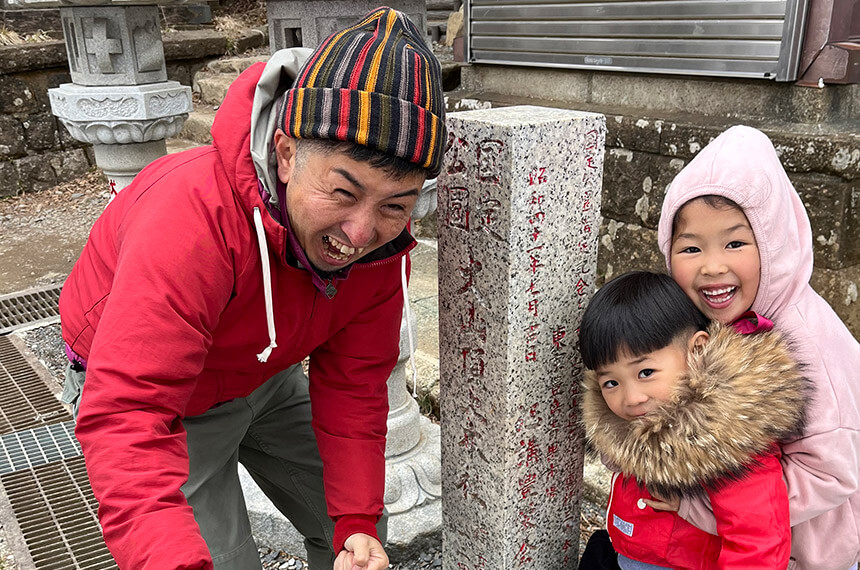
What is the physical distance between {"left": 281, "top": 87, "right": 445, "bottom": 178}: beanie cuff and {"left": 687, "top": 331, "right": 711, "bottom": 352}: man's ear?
0.72 metres

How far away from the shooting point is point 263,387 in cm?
→ 177

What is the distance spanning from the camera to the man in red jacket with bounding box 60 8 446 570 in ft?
3.86

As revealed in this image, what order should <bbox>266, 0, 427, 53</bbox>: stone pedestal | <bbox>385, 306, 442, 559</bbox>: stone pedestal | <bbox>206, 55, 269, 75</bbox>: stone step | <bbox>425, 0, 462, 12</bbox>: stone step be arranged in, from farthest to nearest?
1. <bbox>206, 55, 269, 75</bbox>: stone step
2. <bbox>425, 0, 462, 12</bbox>: stone step
3. <bbox>385, 306, 442, 559</bbox>: stone pedestal
4. <bbox>266, 0, 427, 53</bbox>: stone pedestal

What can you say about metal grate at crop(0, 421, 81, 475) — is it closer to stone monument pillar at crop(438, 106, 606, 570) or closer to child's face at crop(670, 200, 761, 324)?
stone monument pillar at crop(438, 106, 606, 570)

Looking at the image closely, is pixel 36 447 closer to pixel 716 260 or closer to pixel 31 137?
pixel 716 260

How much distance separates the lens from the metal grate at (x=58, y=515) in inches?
94.7

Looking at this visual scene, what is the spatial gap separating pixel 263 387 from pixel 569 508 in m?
0.89

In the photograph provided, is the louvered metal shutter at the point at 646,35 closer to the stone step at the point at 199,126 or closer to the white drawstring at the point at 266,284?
the white drawstring at the point at 266,284

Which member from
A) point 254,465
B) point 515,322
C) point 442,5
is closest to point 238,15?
point 442,5

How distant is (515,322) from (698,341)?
39 cm

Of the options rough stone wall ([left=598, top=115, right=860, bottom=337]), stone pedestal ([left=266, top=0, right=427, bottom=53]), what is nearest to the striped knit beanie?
stone pedestal ([left=266, top=0, right=427, bottom=53])

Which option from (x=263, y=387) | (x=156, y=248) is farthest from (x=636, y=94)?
(x=156, y=248)

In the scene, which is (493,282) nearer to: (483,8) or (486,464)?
(486,464)

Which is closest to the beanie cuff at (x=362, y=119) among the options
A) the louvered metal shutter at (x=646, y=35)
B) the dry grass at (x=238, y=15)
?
the louvered metal shutter at (x=646, y=35)
